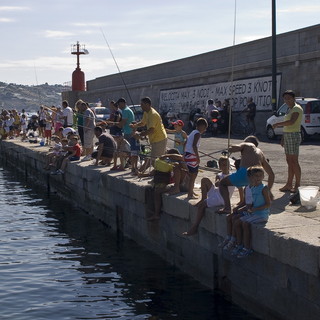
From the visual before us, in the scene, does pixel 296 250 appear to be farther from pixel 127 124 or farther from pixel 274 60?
pixel 274 60

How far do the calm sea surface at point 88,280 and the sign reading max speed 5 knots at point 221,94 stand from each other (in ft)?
44.1

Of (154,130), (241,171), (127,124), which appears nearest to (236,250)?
A: (241,171)

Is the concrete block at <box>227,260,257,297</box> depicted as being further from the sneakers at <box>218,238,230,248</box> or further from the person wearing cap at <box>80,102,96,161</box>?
the person wearing cap at <box>80,102,96,161</box>

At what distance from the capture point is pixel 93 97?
5491 cm

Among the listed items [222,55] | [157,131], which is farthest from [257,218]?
[222,55]

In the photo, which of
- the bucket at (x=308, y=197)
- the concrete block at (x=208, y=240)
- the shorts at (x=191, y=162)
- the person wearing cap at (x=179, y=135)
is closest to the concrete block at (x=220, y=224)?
the concrete block at (x=208, y=240)

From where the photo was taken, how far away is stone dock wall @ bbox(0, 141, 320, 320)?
7.35 m

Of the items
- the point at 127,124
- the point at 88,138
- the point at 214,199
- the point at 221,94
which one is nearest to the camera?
the point at 214,199

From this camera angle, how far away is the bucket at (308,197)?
935 cm

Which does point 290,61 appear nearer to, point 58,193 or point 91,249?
point 58,193

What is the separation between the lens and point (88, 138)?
18891 millimetres

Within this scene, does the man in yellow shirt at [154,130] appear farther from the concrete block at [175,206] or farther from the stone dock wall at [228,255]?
the concrete block at [175,206]

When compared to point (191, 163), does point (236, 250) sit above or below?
below

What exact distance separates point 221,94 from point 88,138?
601 inches
